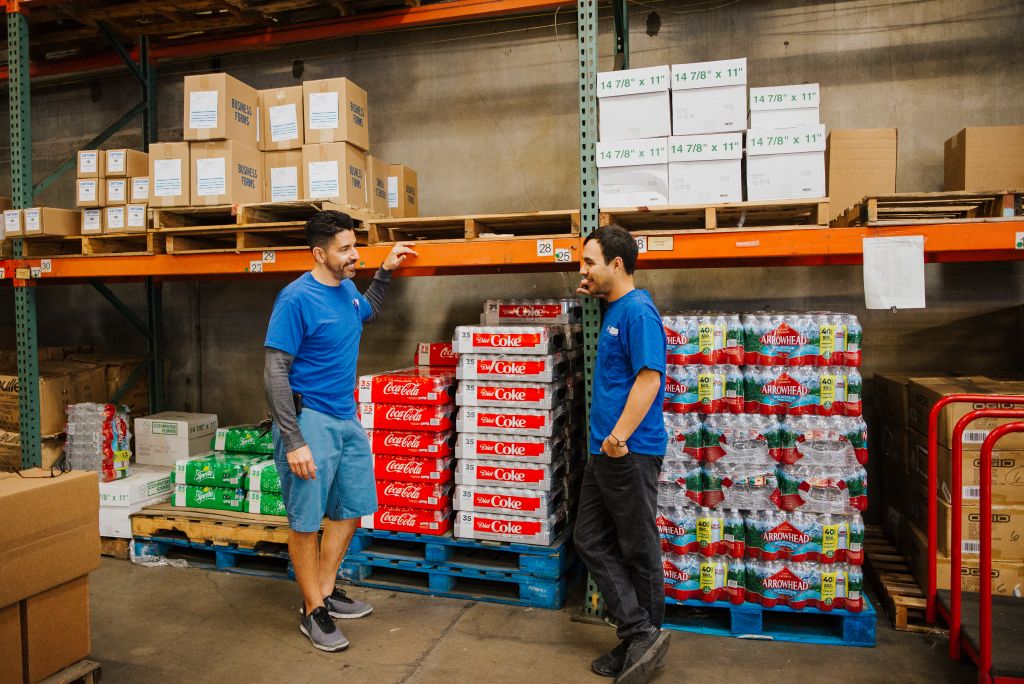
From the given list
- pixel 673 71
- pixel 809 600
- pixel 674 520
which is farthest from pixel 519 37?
pixel 809 600

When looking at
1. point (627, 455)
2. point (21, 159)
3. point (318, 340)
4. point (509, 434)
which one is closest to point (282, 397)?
point (318, 340)

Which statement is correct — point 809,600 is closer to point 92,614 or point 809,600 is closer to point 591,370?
point 591,370

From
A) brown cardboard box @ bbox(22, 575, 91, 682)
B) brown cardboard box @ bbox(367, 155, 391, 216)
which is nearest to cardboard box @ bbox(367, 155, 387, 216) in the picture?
brown cardboard box @ bbox(367, 155, 391, 216)

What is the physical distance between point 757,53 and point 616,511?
14.3 feet

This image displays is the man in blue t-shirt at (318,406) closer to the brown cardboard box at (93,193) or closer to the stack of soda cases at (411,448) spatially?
the stack of soda cases at (411,448)

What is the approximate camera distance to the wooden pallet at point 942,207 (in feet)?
12.1

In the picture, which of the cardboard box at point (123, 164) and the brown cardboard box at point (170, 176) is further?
the cardboard box at point (123, 164)

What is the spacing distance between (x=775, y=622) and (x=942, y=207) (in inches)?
109

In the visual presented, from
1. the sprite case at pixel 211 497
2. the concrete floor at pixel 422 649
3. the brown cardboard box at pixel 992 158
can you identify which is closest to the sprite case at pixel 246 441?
the sprite case at pixel 211 497

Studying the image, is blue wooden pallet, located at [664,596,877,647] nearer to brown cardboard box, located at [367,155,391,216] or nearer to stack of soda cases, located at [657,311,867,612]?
stack of soda cases, located at [657,311,867,612]

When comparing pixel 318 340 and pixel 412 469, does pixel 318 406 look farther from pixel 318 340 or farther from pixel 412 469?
pixel 412 469

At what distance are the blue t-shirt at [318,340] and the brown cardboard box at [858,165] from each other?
3411 millimetres

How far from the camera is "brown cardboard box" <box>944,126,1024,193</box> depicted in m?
4.20

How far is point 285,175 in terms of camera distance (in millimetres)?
5004
